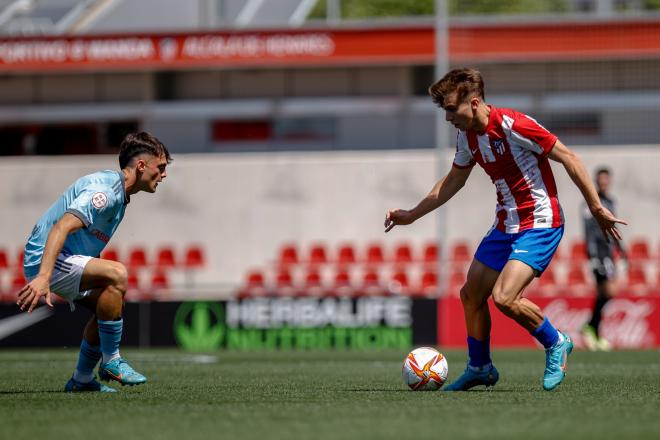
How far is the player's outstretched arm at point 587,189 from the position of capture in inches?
278

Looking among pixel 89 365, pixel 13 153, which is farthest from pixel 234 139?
pixel 89 365

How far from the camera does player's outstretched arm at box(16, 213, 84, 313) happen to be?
6.47m

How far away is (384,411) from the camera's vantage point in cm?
621

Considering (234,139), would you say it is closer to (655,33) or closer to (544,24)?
(544,24)

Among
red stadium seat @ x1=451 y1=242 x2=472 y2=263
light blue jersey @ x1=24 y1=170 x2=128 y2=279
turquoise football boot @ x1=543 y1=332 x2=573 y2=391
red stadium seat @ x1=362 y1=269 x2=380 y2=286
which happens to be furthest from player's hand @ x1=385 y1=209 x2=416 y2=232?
red stadium seat @ x1=451 y1=242 x2=472 y2=263

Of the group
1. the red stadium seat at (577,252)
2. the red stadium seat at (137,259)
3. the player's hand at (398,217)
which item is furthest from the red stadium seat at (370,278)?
the player's hand at (398,217)

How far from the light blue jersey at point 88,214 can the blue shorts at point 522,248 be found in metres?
2.28

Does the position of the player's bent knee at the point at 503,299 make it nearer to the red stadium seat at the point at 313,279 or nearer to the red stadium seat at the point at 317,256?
the red stadium seat at the point at 313,279

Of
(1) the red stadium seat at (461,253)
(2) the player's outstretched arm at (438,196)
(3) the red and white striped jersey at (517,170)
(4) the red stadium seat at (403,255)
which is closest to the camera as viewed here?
(3) the red and white striped jersey at (517,170)

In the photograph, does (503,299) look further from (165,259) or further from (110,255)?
(165,259)

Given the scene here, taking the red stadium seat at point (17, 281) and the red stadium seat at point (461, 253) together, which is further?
the red stadium seat at point (17, 281)

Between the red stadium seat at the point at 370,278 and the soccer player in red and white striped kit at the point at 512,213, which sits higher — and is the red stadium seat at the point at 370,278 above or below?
below

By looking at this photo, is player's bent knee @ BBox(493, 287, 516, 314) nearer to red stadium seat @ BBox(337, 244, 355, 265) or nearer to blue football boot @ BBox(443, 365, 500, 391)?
blue football boot @ BBox(443, 365, 500, 391)

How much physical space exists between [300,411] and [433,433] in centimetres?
118
